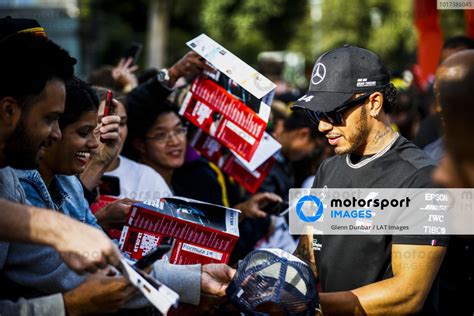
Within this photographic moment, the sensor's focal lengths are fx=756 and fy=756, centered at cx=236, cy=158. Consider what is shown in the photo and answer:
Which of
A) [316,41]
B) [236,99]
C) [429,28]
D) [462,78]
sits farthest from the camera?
[316,41]

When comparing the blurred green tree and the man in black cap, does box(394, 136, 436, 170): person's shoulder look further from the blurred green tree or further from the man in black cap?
the blurred green tree

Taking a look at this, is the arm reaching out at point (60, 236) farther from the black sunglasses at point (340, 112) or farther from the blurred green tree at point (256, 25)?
the blurred green tree at point (256, 25)

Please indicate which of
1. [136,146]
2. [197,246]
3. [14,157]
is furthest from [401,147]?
[136,146]

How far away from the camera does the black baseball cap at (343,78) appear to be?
12.5ft

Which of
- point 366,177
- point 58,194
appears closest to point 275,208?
point 366,177

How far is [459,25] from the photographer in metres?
29.6

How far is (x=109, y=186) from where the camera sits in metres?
5.01

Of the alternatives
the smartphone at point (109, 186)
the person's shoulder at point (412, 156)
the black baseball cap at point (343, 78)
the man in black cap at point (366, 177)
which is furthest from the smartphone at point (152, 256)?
the smartphone at point (109, 186)

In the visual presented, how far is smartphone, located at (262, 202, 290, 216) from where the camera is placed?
5219 mm

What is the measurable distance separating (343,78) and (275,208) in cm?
162

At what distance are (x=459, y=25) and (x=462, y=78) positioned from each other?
2855 centimetres

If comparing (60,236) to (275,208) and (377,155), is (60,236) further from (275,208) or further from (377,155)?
(275,208)

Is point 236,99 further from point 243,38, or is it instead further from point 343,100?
point 243,38

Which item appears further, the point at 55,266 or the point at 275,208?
the point at 275,208
